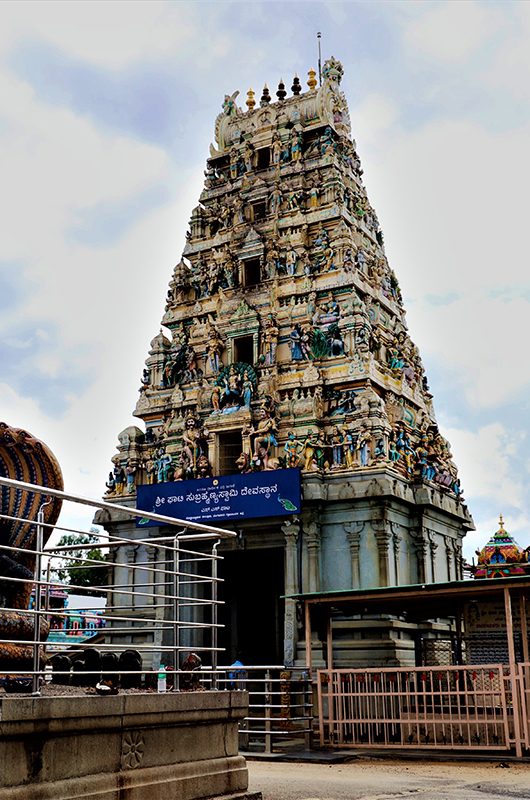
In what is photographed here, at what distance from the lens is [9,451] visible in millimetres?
9773

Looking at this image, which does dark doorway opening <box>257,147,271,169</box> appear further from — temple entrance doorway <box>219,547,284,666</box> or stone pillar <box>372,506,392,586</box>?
stone pillar <box>372,506,392,586</box>

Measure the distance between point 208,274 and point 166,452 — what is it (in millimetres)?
7240

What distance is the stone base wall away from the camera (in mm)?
6379

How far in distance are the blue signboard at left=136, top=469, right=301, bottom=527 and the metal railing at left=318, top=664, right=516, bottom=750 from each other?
31.0ft

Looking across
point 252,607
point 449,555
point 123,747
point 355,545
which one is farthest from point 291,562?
point 123,747

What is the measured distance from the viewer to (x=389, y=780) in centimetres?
1252

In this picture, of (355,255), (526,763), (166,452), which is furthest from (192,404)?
(526,763)

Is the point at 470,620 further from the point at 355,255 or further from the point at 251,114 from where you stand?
the point at 251,114

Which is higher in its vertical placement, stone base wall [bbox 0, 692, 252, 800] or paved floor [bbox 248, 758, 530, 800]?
stone base wall [bbox 0, 692, 252, 800]

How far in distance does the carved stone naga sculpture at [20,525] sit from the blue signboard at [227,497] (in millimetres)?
18098

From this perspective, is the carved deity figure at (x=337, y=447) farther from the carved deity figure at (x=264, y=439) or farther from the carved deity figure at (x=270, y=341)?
the carved deity figure at (x=270, y=341)

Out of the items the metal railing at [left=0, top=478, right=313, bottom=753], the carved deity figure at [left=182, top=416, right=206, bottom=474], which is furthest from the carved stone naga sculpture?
the carved deity figure at [left=182, top=416, right=206, bottom=474]

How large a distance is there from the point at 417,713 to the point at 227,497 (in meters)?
13.5

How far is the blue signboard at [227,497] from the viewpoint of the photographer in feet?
91.1
